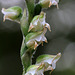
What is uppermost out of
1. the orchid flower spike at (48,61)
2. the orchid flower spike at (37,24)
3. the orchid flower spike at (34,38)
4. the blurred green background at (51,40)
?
the orchid flower spike at (37,24)

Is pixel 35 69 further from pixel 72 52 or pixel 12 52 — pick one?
pixel 72 52

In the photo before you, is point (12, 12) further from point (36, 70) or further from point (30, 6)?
point (36, 70)

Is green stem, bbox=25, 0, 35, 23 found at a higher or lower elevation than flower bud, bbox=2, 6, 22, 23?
higher

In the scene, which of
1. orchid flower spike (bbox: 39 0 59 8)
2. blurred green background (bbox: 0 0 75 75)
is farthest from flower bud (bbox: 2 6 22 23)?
blurred green background (bbox: 0 0 75 75)

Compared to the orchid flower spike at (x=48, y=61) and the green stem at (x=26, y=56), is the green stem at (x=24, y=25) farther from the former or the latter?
the orchid flower spike at (x=48, y=61)

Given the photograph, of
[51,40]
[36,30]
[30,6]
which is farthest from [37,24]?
[51,40]

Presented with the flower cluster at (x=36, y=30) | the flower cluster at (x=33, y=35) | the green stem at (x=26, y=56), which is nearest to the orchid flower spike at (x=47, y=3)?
the flower cluster at (x=33, y=35)

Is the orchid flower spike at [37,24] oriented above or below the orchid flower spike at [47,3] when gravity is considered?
below

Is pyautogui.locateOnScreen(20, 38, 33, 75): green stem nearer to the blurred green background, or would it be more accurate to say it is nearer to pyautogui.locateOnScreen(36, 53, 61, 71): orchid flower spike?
pyautogui.locateOnScreen(36, 53, 61, 71): orchid flower spike
